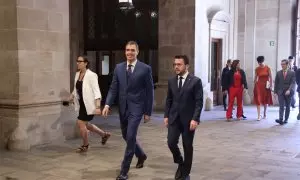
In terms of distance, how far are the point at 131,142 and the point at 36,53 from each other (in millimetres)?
3038

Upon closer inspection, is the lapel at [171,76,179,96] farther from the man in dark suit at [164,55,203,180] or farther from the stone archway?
the stone archway

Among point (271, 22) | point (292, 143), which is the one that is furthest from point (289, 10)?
point (292, 143)

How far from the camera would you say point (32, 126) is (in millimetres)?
7105

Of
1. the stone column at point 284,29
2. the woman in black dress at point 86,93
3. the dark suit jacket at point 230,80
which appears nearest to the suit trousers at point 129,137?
the woman in black dress at point 86,93

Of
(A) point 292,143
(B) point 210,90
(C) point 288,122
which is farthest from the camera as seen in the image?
(B) point 210,90

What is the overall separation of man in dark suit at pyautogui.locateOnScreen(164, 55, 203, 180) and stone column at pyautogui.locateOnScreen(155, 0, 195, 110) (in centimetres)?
701

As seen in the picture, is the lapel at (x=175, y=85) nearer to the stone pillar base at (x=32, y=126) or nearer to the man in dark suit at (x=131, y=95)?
the man in dark suit at (x=131, y=95)

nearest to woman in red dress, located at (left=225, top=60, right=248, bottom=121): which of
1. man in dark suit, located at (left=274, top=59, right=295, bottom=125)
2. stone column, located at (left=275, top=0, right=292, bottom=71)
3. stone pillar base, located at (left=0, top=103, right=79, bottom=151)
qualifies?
man in dark suit, located at (left=274, top=59, right=295, bottom=125)

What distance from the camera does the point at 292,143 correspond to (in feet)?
25.3

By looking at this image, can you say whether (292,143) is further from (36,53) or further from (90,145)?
(36,53)

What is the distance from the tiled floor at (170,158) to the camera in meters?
5.52

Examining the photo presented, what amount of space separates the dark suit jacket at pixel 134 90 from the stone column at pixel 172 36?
22.2 ft

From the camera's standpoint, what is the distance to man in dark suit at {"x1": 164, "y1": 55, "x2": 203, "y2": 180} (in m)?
4.82

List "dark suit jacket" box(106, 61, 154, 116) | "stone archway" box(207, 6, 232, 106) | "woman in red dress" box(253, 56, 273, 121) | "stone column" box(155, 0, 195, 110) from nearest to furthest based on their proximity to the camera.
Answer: "dark suit jacket" box(106, 61, 154, 116) < "woman in red dress" box(253, 56, 273, 121) < "stone column" box(155, 0, 195, 110) < "stone archway" box(207, 6, 232, 106)
